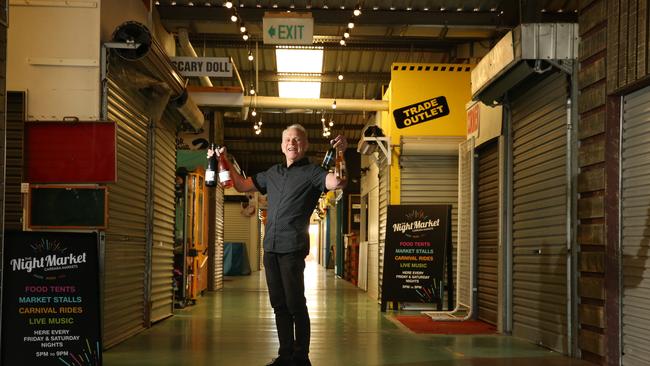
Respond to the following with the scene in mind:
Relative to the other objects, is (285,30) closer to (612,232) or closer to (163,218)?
(163,218)

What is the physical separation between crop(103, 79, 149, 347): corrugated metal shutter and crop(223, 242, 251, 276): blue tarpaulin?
15.1m

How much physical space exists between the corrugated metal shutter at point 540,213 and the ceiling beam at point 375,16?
1908 mm

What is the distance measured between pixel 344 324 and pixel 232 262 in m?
14.7

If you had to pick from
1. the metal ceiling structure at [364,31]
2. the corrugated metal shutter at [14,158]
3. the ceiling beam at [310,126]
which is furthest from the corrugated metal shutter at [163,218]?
the ceiling beam at [310,126]

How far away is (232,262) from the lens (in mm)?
22875

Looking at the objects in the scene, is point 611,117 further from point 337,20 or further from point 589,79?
point 337,20

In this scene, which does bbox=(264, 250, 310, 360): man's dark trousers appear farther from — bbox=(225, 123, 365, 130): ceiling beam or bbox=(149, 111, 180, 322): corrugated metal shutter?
bbox=(225, 123, 365, 130): ceiling beam

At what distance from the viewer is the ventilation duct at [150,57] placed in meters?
5.95

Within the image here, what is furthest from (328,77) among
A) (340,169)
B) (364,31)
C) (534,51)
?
(340,169)

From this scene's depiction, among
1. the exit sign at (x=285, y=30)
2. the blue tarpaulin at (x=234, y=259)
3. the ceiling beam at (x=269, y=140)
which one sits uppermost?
the ceiling beam at (x=269, y=140)

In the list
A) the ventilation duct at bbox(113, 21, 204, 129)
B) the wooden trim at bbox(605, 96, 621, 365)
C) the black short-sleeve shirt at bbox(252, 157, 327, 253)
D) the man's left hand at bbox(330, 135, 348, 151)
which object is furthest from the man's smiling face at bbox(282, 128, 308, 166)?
the wooden trim at bbox(605, 96, 621, 365)

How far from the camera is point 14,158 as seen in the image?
5723 millimetres

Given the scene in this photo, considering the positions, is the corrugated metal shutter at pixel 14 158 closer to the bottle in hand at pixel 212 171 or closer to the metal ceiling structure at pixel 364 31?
the bottle in hand at pixel 212 171

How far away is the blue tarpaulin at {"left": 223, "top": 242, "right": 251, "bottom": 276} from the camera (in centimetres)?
2284
